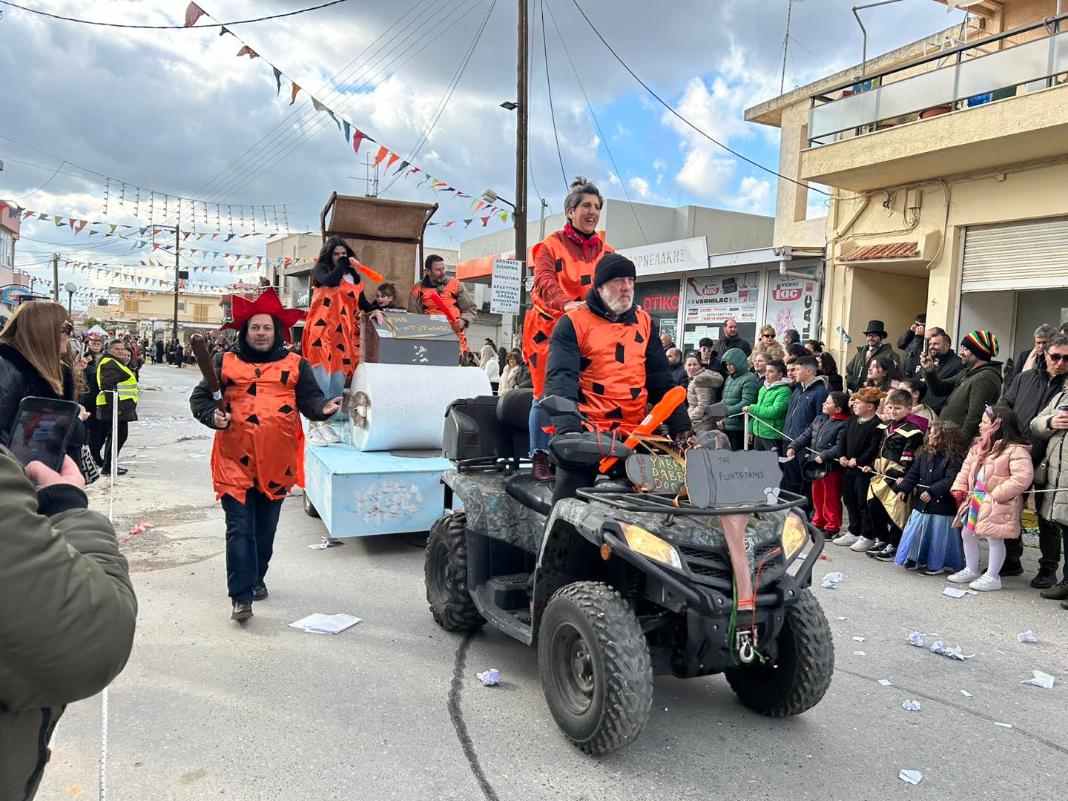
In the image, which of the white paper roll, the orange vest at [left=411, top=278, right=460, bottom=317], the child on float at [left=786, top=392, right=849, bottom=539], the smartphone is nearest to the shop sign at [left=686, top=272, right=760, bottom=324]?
the child on float at [left=786, top=392, right=849, bottom=539]

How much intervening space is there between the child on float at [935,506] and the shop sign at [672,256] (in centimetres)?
1017

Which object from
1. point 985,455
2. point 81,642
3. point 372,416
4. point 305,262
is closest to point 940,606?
point 985,455

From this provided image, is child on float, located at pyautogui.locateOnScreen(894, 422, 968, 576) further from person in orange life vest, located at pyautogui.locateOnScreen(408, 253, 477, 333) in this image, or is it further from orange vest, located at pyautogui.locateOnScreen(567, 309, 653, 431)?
person in orange life vest, located at pyautogui.locateOnScreen(408, 253, 477, 333)

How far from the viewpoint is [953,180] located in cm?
1155

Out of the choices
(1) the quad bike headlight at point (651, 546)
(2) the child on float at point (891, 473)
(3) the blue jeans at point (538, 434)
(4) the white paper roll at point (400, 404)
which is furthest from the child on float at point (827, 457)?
(1) the quad bike headlight at point (651, 546)

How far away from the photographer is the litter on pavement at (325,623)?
15.3ft

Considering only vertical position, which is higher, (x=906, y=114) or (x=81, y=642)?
(x=906, y=114)

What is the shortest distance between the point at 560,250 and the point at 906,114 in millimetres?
9177

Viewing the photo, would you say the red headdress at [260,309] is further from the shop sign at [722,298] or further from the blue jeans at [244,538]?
the shop sign at [722,298]

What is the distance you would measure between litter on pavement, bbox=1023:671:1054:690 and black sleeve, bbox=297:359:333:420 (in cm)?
439

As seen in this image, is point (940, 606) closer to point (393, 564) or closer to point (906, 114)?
point (393, 564)

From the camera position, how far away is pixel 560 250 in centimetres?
507

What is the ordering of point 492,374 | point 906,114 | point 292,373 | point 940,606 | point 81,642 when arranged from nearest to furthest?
point 81,642
point 292,373
point 940,606
point 906,114
point 492,374

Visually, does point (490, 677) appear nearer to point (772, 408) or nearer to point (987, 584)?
point (987, 584)
